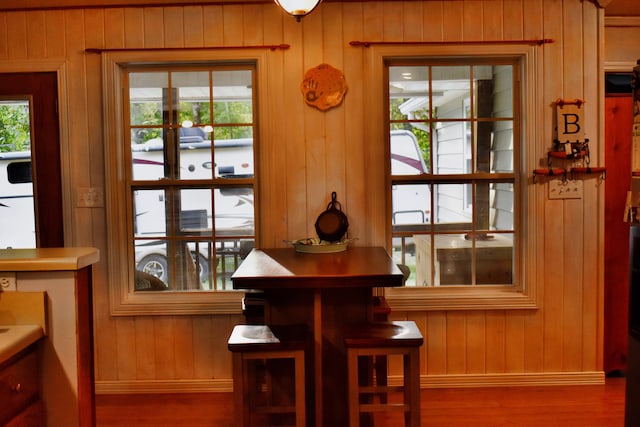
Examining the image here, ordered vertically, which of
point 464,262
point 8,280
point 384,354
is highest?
point 8,280

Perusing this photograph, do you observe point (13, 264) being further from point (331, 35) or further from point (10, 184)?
point (331, 35)

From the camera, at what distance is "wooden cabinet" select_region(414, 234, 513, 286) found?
Result: 346cm

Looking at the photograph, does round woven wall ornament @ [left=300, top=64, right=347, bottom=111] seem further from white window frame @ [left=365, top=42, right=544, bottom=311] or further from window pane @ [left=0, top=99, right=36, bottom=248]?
window pane @ [left=0, top=99, right=36, bottom=248]

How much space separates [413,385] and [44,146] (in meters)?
2.59

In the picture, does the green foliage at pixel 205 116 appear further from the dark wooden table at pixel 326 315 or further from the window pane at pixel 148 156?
the dark wooden table at pixel 326 315

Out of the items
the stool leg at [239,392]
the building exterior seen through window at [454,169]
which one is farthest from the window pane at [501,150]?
the stool leg at [239,392]

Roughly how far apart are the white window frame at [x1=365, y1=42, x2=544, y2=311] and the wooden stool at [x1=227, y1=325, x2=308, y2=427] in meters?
1.01

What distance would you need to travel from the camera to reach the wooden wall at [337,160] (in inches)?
130

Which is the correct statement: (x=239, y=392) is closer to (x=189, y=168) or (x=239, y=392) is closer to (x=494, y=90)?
(x=189, y=168)

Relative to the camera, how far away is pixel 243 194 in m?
3.44

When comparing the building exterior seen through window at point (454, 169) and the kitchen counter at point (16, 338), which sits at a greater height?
the building exterior seen through window at point (454, 169)

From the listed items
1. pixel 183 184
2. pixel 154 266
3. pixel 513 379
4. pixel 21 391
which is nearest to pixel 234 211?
pixel 183 184

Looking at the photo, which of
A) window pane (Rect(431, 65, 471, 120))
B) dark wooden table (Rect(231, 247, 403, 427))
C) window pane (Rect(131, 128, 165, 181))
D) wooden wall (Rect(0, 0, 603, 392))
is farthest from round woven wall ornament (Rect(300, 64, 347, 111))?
dark wooden table (Rect(231, 247, 403, 427))

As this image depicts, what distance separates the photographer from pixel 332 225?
3.24 meters
